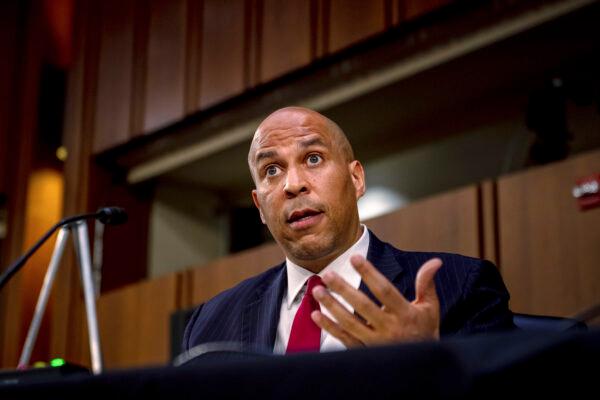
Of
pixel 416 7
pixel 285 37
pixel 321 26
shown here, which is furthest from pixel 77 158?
pixel 416 7

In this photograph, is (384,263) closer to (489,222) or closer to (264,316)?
(264,316)

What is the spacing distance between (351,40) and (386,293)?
140 inches

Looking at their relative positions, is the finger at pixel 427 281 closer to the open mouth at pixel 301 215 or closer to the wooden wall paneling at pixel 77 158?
the open mouth at pixel 301 215

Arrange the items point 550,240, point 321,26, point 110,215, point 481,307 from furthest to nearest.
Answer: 1. point 321,26
2. point 550,240
3. point 110,215
4. point 481,307

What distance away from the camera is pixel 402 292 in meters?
2.17

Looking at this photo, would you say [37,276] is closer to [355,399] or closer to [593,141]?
[593,141]

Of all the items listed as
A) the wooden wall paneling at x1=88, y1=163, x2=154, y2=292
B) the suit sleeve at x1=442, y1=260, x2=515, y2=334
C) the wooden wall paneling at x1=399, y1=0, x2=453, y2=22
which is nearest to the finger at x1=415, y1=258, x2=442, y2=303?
the suit sleeve at x1=442, y1=260, x2=515, y2=334

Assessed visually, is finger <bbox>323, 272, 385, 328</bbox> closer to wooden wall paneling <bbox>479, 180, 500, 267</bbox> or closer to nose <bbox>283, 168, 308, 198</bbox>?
nose <bbox>283, 168, 308, 198</bbox>

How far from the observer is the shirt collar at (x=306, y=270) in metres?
2.30

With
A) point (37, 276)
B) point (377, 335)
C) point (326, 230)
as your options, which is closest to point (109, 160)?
point (37, 276)

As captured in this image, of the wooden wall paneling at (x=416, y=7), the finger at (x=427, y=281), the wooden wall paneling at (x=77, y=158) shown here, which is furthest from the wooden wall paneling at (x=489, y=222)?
the wooden wall paneling at (x=77, y=158)

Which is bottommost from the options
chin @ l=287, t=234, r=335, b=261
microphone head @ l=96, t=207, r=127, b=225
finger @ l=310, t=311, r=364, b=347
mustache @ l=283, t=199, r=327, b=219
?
finger @ l=310, t=311, r=364, b=347

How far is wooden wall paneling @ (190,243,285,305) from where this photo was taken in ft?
17.3

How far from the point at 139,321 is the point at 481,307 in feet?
14.0
